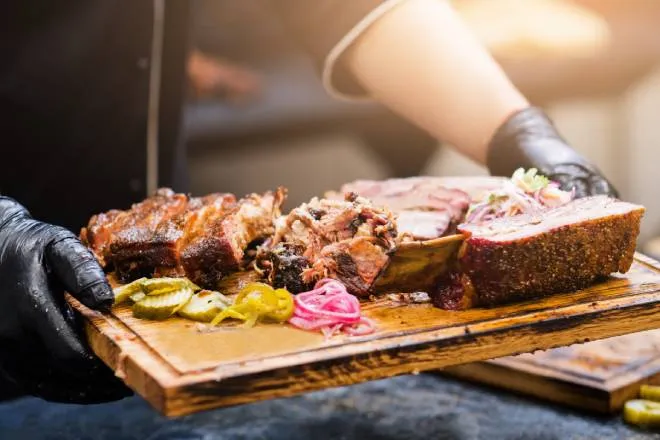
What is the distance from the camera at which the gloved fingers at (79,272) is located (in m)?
Answer: 2.41

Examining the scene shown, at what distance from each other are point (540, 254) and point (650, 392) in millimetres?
971

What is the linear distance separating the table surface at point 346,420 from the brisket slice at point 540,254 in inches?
26.5

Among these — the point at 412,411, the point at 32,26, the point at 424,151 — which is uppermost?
the point at 32,26

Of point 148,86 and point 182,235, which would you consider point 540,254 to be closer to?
point 182,235

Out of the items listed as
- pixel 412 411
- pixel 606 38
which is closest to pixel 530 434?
pixel 412 411

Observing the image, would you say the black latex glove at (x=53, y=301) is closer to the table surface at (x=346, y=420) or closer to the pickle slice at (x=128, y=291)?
the pickle slice at (x=128, y=291)

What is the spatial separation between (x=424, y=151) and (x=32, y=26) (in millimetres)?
3154

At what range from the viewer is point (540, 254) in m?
2.60

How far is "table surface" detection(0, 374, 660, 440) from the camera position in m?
3.11

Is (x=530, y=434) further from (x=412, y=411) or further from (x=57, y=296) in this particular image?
(x=57, y=296)

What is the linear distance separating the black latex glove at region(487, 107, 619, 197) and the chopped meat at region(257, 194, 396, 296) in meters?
0.99

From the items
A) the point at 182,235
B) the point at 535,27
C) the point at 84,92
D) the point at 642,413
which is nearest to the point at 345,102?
the point at 535,27

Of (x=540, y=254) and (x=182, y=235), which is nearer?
(x=540, y=254)

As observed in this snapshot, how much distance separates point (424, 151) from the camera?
20.9 ft
